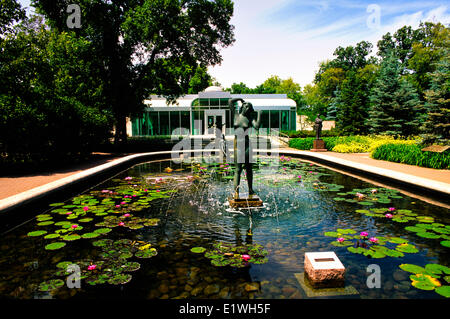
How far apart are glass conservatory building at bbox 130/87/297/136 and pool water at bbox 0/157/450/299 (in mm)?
25171

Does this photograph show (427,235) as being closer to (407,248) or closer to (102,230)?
(407,248)

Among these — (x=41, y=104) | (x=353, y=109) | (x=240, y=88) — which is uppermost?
(x=240, y=88)

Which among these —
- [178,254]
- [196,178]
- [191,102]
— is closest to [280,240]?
[178,254]

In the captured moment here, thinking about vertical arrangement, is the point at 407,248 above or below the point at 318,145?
below

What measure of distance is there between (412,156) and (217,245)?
388 inches

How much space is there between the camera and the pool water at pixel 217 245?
2826 millimetres

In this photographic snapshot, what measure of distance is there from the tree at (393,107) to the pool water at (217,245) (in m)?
15.9

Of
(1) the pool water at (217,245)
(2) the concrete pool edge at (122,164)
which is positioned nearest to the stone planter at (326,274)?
(1) the pool water at (217,245)

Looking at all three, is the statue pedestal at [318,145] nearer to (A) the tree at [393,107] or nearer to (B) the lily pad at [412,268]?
(A) the tree at [393,107]

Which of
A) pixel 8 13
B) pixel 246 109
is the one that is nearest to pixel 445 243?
pixel 246 109

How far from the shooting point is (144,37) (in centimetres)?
1593

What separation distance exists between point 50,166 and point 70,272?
8733mm

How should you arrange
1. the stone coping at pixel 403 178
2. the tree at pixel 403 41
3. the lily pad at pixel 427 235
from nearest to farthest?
1. the lily pad at pixel 427 235
2. the stone coping at pixel 403 178
3. the tree at pixel 403 41
